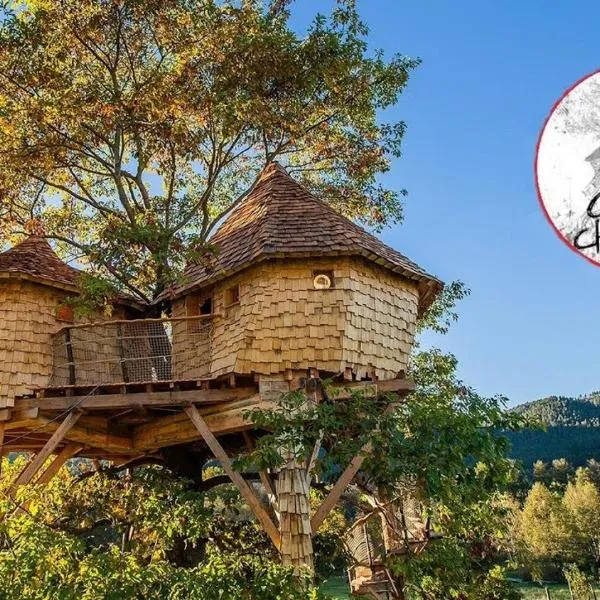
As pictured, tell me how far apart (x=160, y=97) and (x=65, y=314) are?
5.54 meters

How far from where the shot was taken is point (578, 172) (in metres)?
1.78

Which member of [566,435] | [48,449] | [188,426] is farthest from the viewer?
[566,435]

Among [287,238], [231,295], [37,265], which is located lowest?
[231,295]

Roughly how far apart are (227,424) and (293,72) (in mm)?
8268

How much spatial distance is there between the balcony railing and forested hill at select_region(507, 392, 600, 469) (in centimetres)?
5926

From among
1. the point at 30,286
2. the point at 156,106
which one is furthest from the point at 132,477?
the point at 156,106

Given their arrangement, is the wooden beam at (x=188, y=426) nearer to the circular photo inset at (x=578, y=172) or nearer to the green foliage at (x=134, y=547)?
the green foliage at (x=134, y=547)

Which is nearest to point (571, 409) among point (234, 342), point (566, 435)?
point (566, 435)

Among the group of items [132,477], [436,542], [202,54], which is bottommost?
[436,542]

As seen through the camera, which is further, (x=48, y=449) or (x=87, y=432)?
(x=87, y=432)

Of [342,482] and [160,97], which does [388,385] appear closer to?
[342,482]

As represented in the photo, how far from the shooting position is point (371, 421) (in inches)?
408

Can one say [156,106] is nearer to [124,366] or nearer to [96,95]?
[96,95]

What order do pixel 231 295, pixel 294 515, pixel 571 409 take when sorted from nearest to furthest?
1. pixel 294 515
2. pixel 231 295
3. pixel 571 409
